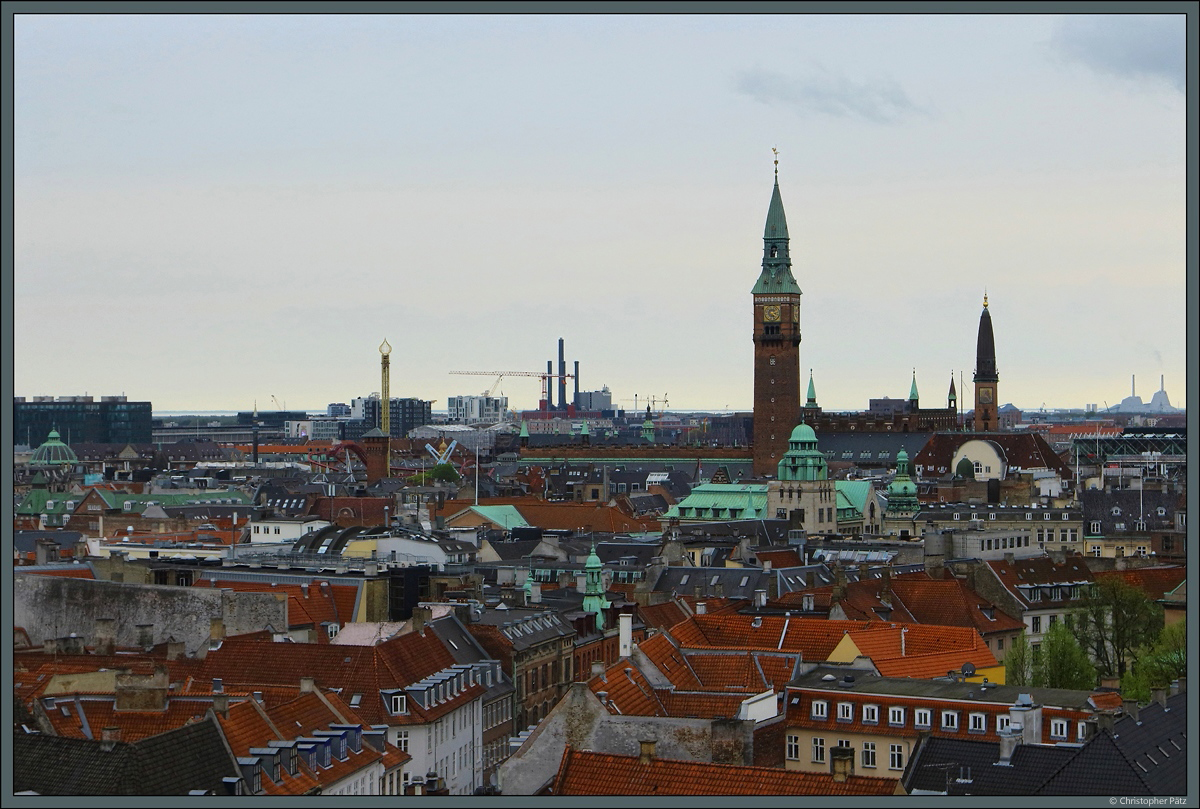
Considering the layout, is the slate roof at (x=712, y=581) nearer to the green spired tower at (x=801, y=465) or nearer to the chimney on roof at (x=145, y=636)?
the chimney on roof at (x=145, y=636)

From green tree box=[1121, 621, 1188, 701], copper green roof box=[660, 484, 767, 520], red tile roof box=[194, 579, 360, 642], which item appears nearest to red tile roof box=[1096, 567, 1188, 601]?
green tree box=[1121, 621, 1188, 701]

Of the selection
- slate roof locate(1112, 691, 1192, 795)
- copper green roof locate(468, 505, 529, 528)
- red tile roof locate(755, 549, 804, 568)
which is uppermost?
copper green roof locate(468, 505, 529, 528)

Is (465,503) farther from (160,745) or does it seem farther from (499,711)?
(160,745)

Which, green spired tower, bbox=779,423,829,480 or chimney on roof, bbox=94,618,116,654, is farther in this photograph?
green spired tower, bbox=779,423,829,480

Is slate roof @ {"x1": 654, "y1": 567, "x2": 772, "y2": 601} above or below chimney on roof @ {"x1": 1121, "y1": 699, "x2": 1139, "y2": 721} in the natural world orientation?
above

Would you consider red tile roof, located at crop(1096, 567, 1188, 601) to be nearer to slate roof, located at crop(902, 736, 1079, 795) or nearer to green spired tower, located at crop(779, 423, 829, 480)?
slate roof, located at crop(902, 736, 1079, 795)

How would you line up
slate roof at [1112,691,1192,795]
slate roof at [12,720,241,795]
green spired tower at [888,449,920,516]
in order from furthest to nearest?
1. green spired tower at [888,449,920,516]
2. slate roof at [1112,691,1192,795]
3. slate roof at [12,720,241,795]

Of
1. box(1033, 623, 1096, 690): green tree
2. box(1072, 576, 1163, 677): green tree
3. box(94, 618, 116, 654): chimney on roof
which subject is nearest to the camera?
box(1033, 623, 1096, 690): green tree
